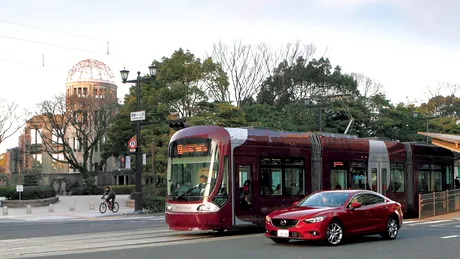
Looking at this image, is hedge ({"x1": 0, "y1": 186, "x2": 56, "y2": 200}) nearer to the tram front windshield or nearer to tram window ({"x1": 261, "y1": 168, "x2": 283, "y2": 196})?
the tram front windshield

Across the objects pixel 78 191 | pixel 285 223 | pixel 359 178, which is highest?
pixel 359 178

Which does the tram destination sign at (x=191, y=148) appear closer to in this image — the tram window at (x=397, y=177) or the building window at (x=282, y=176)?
the building window at (x=282, y=176)

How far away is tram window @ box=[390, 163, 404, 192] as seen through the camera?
24.2 m

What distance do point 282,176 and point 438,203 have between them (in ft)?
34.2

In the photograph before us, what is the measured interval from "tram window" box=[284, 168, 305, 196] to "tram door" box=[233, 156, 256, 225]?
1.66 metres

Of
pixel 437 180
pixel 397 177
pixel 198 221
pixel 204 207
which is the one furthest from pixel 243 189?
pixel 437 180

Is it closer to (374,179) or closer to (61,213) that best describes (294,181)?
(374,179)

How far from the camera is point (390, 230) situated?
1570 centimetres

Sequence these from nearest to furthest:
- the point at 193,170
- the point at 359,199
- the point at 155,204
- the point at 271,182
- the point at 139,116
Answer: the point at 359,199 < the point at 193,170 < the point at 271,182 < the point at 139,116 < the point at 155,204

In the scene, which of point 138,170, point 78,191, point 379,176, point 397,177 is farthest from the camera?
point 78,191

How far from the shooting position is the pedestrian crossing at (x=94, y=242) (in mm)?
13875

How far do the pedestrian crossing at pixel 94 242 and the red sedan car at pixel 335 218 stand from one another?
2.76m

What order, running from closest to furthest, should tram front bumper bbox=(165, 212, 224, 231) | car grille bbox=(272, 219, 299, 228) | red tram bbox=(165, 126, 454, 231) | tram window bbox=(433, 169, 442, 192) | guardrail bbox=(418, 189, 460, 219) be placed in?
car grille bbox=(272, 219, 299, 228) < tram front bumper bbox=(165, 212, 224, 231) < red tram bbox=(165, 126, 454, 231) < guardrail bbox=(418, 189, 460, 219) < tram window bbox=(433, 169, 442, 192)

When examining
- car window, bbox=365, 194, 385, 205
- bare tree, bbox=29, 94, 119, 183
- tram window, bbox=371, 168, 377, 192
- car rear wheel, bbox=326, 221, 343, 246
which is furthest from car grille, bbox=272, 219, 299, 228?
bare tree, bbox=29, 94, 119, 183
